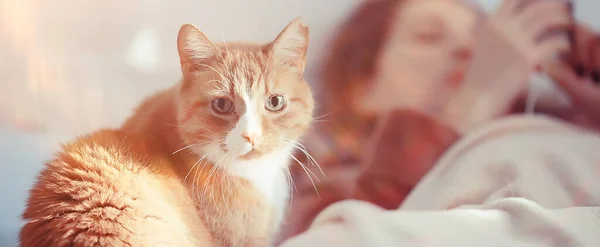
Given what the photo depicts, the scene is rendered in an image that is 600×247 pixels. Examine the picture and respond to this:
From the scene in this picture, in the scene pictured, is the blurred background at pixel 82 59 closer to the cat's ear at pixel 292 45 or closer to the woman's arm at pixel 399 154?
the cat's ear at pixel 292 45

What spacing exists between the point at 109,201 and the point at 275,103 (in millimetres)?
271

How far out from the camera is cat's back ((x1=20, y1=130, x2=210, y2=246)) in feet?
2.01

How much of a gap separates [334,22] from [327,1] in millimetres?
44

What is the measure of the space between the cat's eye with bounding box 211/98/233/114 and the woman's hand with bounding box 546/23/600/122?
0.86m

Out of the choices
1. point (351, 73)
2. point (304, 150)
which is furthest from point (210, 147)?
point (351, 73)

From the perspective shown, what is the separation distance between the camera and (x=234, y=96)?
2.46 feet

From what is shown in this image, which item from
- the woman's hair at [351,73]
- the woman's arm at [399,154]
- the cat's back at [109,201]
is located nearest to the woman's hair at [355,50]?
the woman's hair at [351,73]

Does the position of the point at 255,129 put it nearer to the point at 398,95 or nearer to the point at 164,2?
the point at 164,2

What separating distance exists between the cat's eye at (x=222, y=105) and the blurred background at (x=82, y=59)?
0.51ft

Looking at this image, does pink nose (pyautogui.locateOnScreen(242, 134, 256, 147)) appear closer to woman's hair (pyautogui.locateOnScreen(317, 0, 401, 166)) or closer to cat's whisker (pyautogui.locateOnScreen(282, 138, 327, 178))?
cat's whisker (pyautogui.locateOnScreen(282, 138, 327, 178))

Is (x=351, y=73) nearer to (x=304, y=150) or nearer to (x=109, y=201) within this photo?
(x=304, y=150)

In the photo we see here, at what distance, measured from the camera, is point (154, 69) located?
3.02ft

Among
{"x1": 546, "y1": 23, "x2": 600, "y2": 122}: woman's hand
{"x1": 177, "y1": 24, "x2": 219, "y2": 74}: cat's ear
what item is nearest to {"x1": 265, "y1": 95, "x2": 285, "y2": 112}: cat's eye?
{"x1": 177, "y1": 24, "x2": 219, "y2": 74}: cat's ear

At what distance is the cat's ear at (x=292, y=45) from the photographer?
78cm
